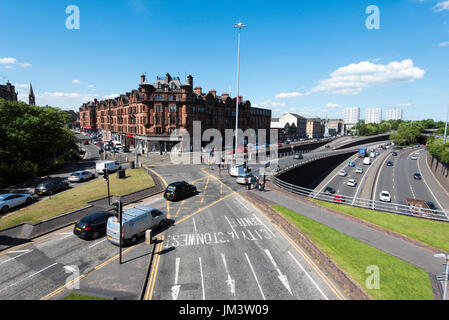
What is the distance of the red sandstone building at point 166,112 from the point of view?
5872 cm

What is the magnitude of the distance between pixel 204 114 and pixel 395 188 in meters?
51.1

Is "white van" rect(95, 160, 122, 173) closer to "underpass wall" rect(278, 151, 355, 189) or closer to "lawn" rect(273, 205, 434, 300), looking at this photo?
"underpass wall" rect(278, 151, 355, 189)

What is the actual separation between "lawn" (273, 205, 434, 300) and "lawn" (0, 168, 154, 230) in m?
19.8

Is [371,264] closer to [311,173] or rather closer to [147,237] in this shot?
[147,237]

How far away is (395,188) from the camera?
48.9 m

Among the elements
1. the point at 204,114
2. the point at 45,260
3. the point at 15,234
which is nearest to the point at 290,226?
the point at 45,260

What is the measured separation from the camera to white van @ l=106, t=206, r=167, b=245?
13.5 meters

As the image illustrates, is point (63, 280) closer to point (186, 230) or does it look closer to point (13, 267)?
point (13, 267)

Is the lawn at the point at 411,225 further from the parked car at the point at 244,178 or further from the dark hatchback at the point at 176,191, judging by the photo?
the dark hatchback at the point at 176,191

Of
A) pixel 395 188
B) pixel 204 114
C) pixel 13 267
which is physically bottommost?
pixel 395 188

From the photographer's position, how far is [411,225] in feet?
52.0

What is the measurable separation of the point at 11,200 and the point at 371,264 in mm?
29141

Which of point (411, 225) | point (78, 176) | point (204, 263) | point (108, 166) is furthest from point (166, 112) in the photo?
point (411, 225)

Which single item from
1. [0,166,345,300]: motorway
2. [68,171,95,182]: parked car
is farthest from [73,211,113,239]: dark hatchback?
[68,171,95,182]: parked car
